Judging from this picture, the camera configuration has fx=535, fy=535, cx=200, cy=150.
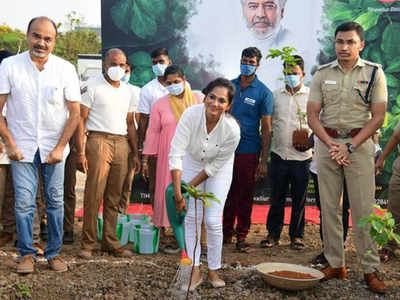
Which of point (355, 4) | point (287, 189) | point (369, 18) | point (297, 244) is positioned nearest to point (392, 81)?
point (369, 18)

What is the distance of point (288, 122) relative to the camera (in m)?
5.47

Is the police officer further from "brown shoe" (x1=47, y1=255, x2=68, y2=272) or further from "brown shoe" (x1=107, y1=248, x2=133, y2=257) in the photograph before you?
"brown shoe" (x1=47, y1=255, x2=68, y2=272)

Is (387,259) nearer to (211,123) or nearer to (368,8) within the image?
(211,123)

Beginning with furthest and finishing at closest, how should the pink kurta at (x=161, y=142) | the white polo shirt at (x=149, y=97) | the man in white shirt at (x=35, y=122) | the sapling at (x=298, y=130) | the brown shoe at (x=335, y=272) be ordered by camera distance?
the white polo shirt at (x=149, y=97) → the pink kurta at (x=161, y=142) → the sapling at (x=298, y=130) → the brown shoe at (x=335, y=272) → the man in white shirt at (x=35, y=122)

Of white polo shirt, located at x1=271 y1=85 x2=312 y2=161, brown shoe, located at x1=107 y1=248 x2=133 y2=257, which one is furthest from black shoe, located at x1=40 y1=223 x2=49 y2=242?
white polo shirt, located at x1=271 y1=85 x2=312 y2=161

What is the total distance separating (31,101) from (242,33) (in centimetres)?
368

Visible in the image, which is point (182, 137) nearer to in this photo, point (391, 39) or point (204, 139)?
point (204, 139)

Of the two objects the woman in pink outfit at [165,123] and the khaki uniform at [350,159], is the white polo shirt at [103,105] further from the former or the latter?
the khaki uniform at [350,159]

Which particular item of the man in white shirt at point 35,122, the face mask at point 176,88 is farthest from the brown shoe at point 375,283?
the man in white shirt at point 35,122

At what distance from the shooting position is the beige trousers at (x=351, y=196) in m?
4.20

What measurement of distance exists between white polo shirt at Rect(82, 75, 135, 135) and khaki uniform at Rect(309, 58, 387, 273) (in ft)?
5.86

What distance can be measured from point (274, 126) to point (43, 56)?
8.09ft

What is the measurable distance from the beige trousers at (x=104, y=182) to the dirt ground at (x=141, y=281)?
0.71 ft

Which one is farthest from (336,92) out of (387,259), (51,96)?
(51,96)
